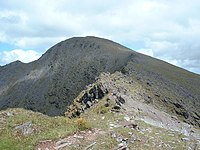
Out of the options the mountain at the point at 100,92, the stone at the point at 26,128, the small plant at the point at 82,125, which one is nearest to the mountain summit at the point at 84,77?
the mountain at the point at 100,92

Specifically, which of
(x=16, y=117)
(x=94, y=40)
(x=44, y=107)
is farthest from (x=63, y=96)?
(x=16, y=117)

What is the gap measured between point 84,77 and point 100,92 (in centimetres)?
5401

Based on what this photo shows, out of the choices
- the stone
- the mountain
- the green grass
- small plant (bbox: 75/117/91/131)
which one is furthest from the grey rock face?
the stone

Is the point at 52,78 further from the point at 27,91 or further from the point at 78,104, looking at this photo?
the point at 78,104

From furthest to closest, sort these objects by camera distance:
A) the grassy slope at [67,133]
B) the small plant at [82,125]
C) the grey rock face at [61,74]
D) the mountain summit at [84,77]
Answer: the grey rock face at [61,74], the mountain summit at [84,77], the small plant at [82,125], the grassy slope at [67,133]

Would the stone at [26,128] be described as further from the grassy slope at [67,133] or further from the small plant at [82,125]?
the small plant at [82,125]

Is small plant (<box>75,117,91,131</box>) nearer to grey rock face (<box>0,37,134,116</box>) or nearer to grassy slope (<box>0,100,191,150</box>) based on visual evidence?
grassy slope (<box>0,100,191,150</box>)

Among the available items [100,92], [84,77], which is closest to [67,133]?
[100,92]

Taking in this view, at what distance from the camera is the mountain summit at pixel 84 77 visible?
6462cm

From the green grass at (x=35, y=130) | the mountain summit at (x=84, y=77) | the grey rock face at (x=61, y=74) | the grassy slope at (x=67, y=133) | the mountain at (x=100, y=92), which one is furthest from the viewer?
the grey rock face at (x=61, y=74)

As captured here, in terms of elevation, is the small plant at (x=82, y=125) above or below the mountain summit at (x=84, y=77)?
below

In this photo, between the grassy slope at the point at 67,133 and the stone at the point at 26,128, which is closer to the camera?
the grassy slope at the point at 67,133

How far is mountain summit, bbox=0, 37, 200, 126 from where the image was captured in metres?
64.6

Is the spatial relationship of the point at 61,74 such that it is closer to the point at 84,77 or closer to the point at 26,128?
the point at 84,77
